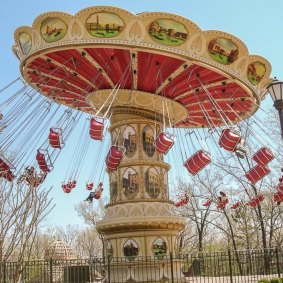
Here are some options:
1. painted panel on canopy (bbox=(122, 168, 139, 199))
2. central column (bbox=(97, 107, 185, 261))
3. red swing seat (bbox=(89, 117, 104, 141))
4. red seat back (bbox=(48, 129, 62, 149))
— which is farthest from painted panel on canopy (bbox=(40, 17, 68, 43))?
painted panel on canopy (bbox=(122, 168, 139, 199))

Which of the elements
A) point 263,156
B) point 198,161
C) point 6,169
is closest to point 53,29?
A: point 6,169

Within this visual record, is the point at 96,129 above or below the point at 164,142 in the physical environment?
above

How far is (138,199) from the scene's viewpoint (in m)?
15.5

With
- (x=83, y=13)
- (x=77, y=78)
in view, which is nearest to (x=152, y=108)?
(x=77, y=78)

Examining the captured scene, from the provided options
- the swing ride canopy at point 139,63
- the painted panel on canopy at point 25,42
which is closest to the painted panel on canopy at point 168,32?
the swing ride canopy at point 139,63

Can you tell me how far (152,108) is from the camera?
53.8ft

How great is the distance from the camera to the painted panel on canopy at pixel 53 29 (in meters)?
12.9

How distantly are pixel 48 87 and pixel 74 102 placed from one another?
1585 millimetres

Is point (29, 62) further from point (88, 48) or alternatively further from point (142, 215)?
point (142, 215)

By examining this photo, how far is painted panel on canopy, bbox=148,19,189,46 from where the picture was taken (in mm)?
12461

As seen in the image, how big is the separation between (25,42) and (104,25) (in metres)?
3.24

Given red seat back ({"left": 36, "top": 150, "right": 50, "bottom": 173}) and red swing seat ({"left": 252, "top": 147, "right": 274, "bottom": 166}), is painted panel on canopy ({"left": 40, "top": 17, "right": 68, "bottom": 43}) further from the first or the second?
red swing seat ({"left": 252, "top": 147, "right": 274, "bottom": 166})

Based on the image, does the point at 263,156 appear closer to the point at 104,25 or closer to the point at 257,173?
the point at 257,173

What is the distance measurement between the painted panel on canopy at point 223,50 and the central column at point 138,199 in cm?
397
